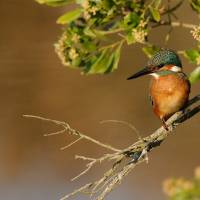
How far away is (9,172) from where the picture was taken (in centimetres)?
1014

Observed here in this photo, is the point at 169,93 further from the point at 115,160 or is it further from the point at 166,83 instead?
the point at 115,160

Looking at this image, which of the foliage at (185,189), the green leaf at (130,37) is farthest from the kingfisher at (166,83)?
the foliage at (185,189)

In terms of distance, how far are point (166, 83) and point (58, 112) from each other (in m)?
6.51

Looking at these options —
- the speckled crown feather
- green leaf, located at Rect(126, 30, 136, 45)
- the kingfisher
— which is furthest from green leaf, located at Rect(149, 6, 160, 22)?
the speckled crown feather

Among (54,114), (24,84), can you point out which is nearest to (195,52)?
(54,114)

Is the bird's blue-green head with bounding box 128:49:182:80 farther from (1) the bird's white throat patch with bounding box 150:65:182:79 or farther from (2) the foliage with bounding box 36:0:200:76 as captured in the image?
(2) the foliage with bounding box 36:0:200:76

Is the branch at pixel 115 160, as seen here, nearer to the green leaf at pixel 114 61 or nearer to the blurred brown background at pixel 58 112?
the green leaf at pixel 114 61

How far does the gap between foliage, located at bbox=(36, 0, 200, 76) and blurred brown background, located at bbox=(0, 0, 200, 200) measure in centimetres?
435

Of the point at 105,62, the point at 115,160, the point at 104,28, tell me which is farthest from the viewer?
the point at 104,28

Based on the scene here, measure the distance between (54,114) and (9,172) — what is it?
42.8 inches

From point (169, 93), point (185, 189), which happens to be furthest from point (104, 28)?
point (185, 189)

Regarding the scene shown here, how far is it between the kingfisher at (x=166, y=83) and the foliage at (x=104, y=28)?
0.58 ft

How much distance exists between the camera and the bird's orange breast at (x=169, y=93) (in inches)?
171

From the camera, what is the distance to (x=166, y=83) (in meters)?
4.55
